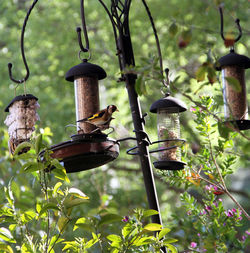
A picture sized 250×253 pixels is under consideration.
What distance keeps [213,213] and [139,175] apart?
259 inches

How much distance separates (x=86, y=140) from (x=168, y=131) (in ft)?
2.74

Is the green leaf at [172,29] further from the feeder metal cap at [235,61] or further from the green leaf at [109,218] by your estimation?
the feeder metal cap at [235,61]

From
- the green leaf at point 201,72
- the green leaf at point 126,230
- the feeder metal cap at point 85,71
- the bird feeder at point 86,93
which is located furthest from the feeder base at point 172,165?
the green leaf at point 201,72

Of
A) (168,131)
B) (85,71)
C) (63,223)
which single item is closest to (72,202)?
(63,223)

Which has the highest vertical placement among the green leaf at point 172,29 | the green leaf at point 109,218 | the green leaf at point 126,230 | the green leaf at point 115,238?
the green leaf at point 172,29

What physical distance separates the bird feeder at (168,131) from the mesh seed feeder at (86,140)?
33cm

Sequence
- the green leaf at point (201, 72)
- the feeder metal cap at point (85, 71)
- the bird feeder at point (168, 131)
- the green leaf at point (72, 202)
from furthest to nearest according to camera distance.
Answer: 1. the bird feeder at point (168, 131)
2. the feeder metal cap at point (85, 71)
3. the green leaf at point (72, 202)
4. the green leaf at point (201, 72)

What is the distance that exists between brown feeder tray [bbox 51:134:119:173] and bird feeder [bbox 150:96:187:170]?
32 centimetres

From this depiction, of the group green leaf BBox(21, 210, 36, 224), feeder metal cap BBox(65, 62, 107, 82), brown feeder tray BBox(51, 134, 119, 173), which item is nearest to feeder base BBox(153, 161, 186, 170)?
brown feeder tray BBox(51, 134, 119, 173)

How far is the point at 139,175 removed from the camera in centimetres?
940

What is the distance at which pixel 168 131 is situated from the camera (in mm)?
3221

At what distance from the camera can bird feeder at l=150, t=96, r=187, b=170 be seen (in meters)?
2.93

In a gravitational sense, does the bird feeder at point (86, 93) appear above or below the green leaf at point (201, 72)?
above

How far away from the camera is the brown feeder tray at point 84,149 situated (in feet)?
8.34
